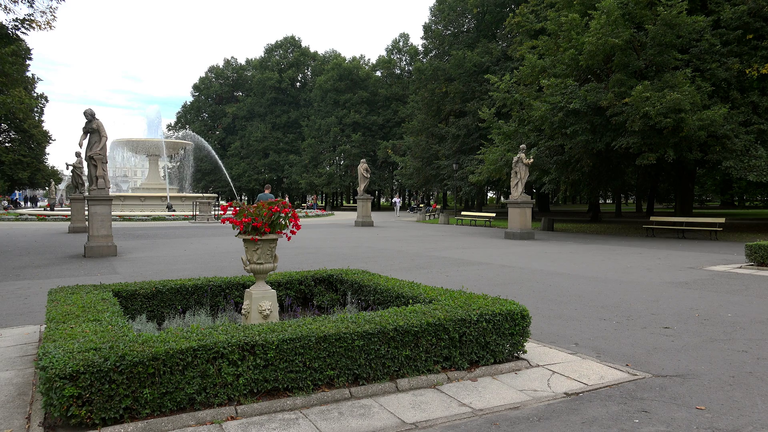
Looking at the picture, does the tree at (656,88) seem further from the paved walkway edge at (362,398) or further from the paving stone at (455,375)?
the paving stone at (455,375)

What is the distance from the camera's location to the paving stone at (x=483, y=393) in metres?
4.07

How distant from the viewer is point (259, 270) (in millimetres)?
5480

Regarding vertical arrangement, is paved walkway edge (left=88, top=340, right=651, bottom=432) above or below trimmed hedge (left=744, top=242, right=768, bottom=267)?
below

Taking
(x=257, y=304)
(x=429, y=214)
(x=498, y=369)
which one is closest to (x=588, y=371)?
(x=498, y=369)

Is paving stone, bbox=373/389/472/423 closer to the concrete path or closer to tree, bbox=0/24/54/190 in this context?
the concrete path

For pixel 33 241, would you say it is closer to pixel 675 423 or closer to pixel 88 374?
pixel 88 374

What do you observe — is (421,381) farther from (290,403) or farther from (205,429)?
(205,429)

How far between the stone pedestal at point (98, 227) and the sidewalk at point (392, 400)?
890 cm

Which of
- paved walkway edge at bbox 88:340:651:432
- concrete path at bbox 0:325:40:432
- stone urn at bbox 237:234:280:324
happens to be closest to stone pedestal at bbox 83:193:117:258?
concrete path at bbox 0:325:40:432

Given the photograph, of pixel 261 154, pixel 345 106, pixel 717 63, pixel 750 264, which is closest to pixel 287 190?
pixel 261 154

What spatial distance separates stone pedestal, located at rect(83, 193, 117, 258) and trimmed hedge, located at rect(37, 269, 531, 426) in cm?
836

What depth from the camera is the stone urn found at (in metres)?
5.39

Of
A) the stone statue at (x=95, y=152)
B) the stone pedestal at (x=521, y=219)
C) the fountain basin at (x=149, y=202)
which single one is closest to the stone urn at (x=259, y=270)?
the stone statue at (x=95, y=152)

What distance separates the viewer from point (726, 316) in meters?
6.93
